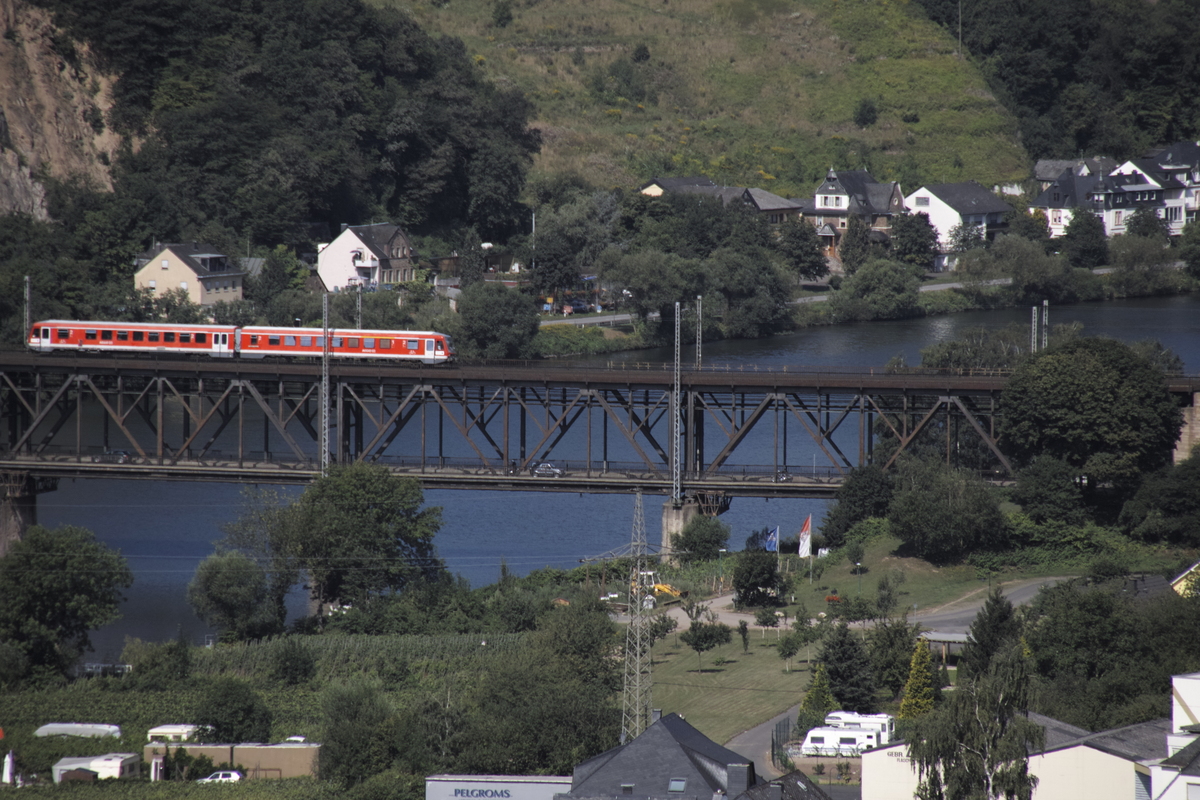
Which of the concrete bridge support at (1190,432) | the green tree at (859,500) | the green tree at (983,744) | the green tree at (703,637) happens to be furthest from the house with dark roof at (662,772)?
the concrete bridge support at (1190,432)

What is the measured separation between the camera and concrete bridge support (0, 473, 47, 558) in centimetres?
7544

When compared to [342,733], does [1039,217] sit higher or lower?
higher

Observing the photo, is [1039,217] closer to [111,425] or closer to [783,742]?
[111,425]

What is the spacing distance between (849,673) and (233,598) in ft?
79.6

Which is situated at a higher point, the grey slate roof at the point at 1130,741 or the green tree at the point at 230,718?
the grey slate roof at the point at 1130,741

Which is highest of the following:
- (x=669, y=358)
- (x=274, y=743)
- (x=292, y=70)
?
(x=292, y=70)

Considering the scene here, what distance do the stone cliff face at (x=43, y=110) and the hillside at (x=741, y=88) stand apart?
38.1 m

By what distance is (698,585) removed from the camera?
6400 cm

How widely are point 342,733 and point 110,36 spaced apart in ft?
316

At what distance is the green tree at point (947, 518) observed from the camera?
60656 millimetres

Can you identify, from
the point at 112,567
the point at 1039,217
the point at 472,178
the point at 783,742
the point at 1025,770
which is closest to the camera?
the point at 1025,770

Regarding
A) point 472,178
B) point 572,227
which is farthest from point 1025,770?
point 472,178

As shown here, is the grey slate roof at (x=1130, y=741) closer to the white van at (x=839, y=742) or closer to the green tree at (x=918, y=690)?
the white van at (x=839, y=742)

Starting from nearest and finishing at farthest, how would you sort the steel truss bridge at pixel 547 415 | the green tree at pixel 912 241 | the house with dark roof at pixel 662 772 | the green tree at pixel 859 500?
the house with dark roof at pixel 662 772
the green tree at pixel 859 500
the steel truss bridge at pixel 547 415
the green tree at pixel 912 241
